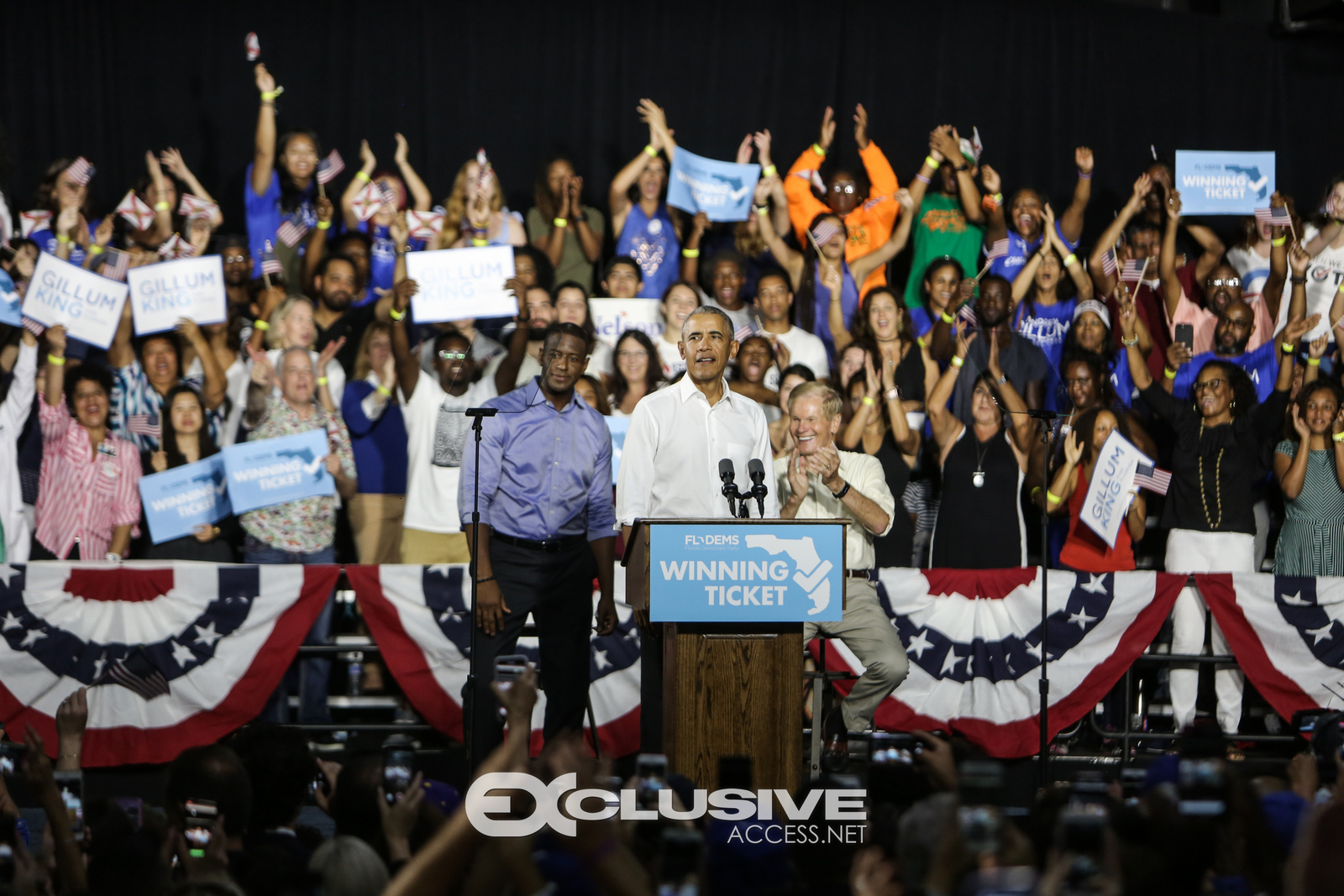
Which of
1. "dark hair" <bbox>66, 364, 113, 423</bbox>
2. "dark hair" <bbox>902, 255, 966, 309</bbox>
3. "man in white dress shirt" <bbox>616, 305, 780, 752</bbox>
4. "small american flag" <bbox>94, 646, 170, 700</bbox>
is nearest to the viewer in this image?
"man in white dress shirt" <bbox>616, 305, 780, 752</bbox>

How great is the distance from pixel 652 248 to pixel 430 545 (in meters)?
2.42

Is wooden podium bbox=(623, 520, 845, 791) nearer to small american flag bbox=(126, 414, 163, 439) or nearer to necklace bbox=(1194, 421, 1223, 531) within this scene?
necklace bbox=(1194, 421, 1223, 531)

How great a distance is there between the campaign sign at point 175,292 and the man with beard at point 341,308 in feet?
1.95

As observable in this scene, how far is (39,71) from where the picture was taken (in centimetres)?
924

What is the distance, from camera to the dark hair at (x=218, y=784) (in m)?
3.17

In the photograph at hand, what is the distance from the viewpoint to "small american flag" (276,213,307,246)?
8.73m

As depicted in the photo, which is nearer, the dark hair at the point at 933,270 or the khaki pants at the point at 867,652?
the khaki pants at the point at 867,652

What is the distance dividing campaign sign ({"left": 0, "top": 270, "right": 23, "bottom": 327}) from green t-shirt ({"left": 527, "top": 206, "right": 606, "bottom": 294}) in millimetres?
3024

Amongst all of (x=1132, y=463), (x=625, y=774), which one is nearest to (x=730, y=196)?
(x=1132, y=463)

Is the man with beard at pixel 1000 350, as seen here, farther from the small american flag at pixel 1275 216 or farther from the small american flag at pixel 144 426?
the small american flag at pixel 144 426

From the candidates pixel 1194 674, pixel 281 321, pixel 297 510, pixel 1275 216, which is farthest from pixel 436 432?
pixel 1275 216

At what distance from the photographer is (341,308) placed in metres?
8.34

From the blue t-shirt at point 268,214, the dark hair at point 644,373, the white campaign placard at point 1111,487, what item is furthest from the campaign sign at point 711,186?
the white campaign placard at point 1111,487

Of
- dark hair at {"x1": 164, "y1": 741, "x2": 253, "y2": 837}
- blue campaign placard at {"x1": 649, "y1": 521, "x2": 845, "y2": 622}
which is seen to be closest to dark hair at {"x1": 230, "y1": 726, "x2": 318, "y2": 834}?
dark hair at {"x1": 164, "y1": 741, "x2": 253, "y2": 837}
